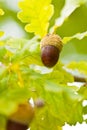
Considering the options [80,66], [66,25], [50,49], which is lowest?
[66,25]

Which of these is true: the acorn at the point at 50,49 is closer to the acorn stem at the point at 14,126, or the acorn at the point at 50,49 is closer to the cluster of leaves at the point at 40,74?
the cluster of leaves at the point at 40,74

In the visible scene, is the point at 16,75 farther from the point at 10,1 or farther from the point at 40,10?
the point at 10,1

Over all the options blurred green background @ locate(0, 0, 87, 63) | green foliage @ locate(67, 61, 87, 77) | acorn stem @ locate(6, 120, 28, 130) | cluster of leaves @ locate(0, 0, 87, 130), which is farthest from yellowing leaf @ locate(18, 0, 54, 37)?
blurred green background @ locate(0, 0, 87, 63)

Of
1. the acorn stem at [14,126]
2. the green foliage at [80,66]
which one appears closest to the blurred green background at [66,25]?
the green foliage at [80,66]

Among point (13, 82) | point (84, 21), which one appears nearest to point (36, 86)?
point (13, 82)

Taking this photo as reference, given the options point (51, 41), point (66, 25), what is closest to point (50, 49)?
point (51, 41)

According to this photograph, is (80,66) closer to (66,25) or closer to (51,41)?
(51,41)
